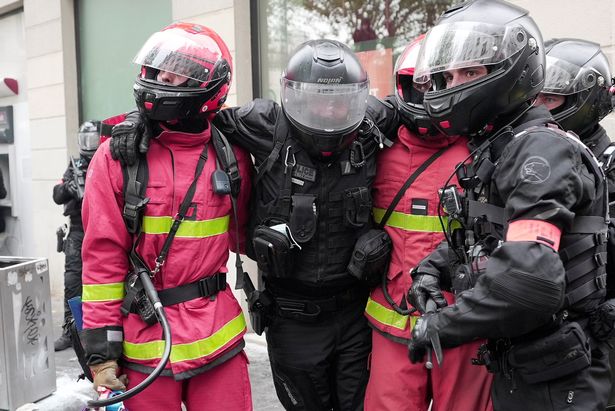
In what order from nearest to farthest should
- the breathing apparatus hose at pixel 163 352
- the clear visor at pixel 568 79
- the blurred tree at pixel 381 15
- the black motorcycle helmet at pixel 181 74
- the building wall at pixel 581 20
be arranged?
the breathing apparatus hose at pixel 163 352 < the black motorcycle helmet at pixel 181 74 < the clear visor at pixel 568 79 < the building wall at pixel 581 20 < the blurred tree at pixel 381 15

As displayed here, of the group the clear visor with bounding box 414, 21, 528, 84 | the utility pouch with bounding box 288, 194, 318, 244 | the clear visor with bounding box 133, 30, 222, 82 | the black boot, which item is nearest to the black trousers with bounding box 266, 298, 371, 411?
the utility pouch with bounding box 288, 194, 318, 244

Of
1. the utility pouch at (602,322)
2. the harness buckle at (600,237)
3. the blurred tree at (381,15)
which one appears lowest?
the utility pouch at (602,322)

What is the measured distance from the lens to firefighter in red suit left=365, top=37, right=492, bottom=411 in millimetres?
2578

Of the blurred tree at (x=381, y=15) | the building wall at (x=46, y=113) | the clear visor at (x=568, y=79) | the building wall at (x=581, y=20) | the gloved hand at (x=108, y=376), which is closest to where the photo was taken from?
the gloved hand at (x=108, y=376)

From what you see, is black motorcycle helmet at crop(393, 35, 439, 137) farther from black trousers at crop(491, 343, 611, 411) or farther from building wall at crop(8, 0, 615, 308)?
building wall at crop(8, 0, 615, 308)

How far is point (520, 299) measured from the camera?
1665mm

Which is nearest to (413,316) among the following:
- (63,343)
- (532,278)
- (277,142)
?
(277,142)

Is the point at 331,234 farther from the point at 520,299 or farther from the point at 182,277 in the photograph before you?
the point at 520,299

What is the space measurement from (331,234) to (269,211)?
0.28m

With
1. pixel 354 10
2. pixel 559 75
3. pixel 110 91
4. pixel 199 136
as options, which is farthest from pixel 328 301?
pixel 110 91

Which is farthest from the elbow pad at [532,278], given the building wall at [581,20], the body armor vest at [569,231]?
the building wall at [581,20]

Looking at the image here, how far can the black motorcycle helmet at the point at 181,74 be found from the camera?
252cm

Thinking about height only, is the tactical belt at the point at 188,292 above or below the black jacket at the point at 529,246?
below

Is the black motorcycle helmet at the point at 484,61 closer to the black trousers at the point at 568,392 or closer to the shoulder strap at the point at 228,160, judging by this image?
the black trousers at the point at 568,392
